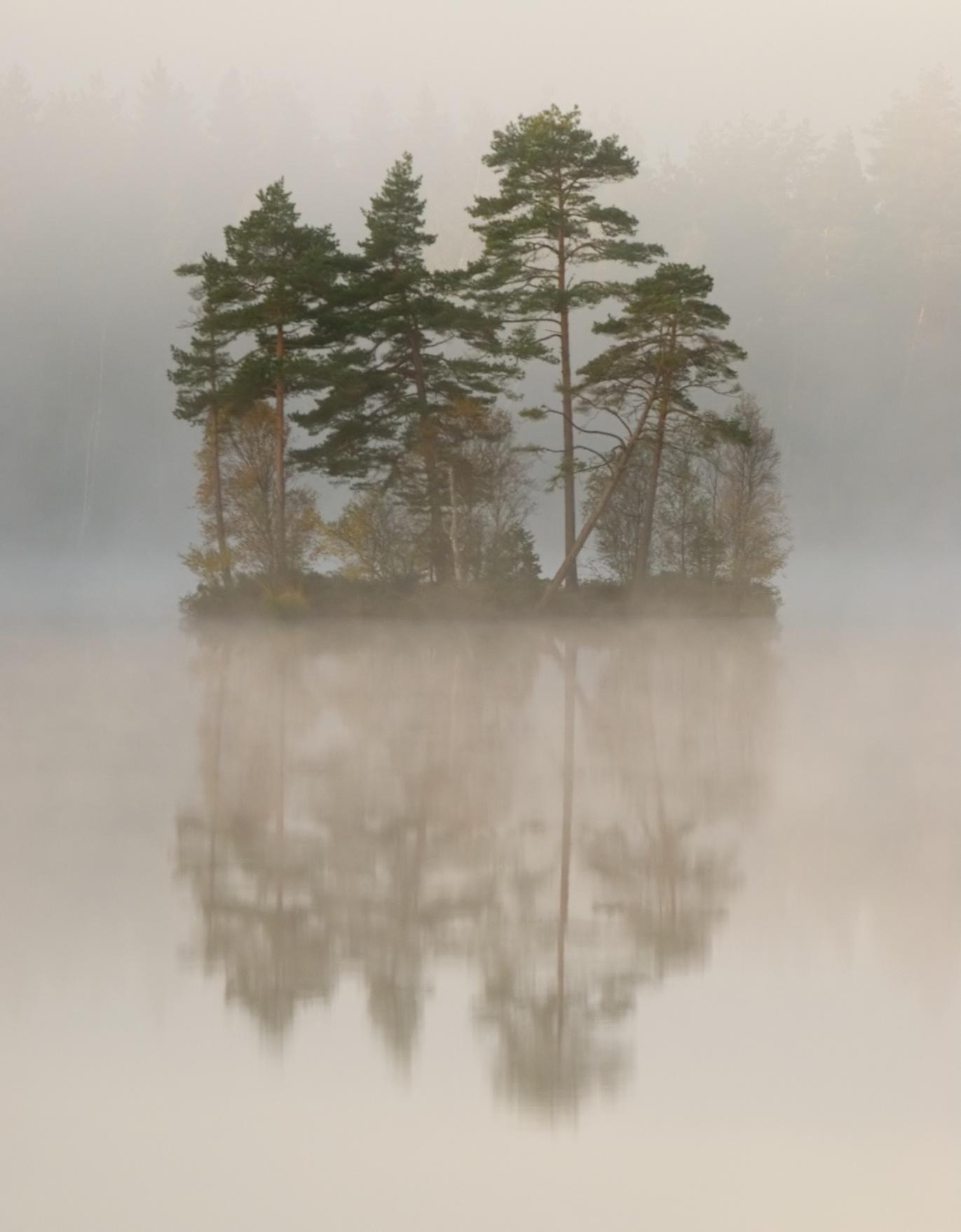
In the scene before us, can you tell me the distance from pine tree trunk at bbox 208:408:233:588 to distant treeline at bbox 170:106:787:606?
0.46 ft

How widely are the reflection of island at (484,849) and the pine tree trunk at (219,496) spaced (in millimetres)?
18245

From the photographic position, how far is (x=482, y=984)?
22.8ft

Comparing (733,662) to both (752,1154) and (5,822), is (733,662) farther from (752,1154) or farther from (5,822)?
(752,1154)

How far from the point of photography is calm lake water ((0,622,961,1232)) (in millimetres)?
5090

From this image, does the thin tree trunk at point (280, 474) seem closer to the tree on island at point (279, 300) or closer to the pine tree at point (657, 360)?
the tree on island at point (279, 300)

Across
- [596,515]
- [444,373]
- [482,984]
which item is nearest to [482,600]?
[596,515]

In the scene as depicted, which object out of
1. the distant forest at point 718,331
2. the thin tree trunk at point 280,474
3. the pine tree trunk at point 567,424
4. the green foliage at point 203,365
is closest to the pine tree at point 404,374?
the thin tree trunk at point 280,474

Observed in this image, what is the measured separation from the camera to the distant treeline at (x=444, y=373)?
3438 cm

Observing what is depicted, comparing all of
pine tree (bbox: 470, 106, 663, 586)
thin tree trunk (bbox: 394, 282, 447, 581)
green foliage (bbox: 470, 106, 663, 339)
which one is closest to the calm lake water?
thin tree trunk (bbox: 394, 282, 447, 581)

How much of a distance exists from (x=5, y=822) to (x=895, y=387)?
3146 inches

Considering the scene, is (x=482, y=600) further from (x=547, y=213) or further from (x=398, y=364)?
(x=547, y=213)

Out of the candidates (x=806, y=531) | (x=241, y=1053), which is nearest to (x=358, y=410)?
(x=241, y=1053)

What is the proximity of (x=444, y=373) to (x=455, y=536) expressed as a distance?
366 cm

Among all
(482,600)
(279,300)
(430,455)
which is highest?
(279,300)
